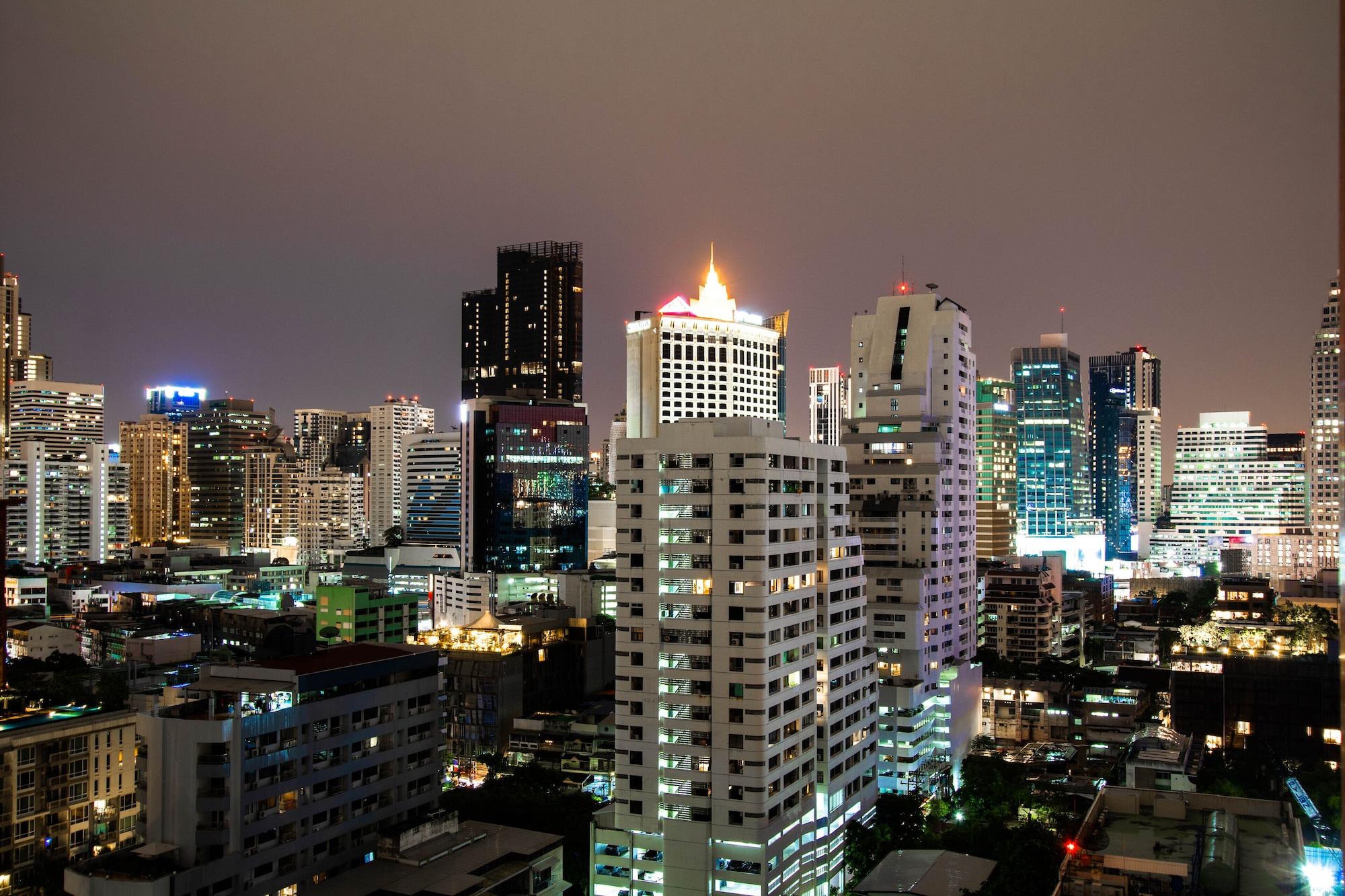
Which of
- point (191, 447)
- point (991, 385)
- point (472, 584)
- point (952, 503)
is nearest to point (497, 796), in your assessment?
point (952, 503)

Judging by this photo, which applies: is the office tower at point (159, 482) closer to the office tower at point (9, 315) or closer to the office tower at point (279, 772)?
the office tower at point (9, 315)

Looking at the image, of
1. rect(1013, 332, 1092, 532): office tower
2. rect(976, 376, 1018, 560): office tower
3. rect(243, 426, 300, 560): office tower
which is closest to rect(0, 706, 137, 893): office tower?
rect(976, 376, 1018, 560): office tower

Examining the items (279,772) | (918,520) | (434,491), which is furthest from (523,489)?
(279,772)

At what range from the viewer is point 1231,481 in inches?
6855

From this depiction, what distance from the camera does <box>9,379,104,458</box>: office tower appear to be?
552 feet

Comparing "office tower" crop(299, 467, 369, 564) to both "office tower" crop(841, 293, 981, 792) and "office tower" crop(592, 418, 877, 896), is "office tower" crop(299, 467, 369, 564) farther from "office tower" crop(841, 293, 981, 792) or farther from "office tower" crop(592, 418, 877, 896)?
"office tower" crop(592, 418, 877, 896)

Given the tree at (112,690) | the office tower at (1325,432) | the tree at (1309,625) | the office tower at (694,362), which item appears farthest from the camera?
the office tower at (1325,432)

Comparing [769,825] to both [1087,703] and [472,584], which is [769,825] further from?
[472,584]

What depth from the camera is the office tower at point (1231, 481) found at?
547 feet

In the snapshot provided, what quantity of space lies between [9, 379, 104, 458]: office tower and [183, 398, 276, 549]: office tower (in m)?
16.6

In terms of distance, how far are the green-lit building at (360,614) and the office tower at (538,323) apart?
97684 mm

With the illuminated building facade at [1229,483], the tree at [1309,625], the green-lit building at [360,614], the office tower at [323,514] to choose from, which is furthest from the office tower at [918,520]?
the office tower at [323,514]

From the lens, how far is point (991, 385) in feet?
504

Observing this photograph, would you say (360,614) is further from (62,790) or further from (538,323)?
(538,323)
